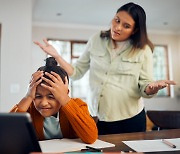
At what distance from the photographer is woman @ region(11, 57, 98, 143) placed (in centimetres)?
86

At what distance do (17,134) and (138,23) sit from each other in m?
1.07

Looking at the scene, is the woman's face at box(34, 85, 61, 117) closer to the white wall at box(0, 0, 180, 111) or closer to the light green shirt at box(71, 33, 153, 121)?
the light green shirt at box(71, 33, 153, 121)

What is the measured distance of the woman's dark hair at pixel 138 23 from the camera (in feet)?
4.28

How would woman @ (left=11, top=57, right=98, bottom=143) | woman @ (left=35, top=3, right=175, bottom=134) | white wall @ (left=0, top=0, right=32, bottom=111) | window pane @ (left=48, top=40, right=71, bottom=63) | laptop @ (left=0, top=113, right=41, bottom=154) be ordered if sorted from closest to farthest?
laptop @ (left=0, top=113, right=41, bottom=154) < woman @ (left=11, top=57, right=98, bottom=143) < woman @ (left=35, top=3, right=175, bottom=134) < white wall @ (left=0, top=0, right=32, bottom=111) < window pane @ (left=48, top=40, right=71, bottom=63)

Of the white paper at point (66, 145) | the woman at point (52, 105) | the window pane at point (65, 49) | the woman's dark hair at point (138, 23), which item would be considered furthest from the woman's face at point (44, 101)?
the window pane at point (65, 49)

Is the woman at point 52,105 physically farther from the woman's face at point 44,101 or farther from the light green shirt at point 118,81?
the light green shirt at point 118,81

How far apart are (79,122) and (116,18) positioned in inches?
27.8

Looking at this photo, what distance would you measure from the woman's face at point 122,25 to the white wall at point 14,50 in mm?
1809

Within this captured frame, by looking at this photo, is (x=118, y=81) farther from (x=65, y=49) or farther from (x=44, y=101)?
(x=65, y=49)

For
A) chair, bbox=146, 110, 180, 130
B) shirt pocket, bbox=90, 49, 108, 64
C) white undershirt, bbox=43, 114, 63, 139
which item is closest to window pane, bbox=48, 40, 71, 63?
shirt pocket, bbox=90, 49, 108, 64

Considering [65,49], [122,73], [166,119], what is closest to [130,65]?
[122,73]

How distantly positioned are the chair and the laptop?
1039 millimetres

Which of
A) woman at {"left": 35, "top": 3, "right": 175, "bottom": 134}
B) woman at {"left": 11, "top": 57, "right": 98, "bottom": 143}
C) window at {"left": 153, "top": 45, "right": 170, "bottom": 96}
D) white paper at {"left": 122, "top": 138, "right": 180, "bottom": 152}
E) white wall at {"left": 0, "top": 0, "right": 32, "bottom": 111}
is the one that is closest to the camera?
white paper at {"left": 122, "top": 138, "right": 180, "bottom": 152}

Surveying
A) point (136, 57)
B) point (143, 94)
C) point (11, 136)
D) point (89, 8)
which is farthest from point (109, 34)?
point (89, 8)
